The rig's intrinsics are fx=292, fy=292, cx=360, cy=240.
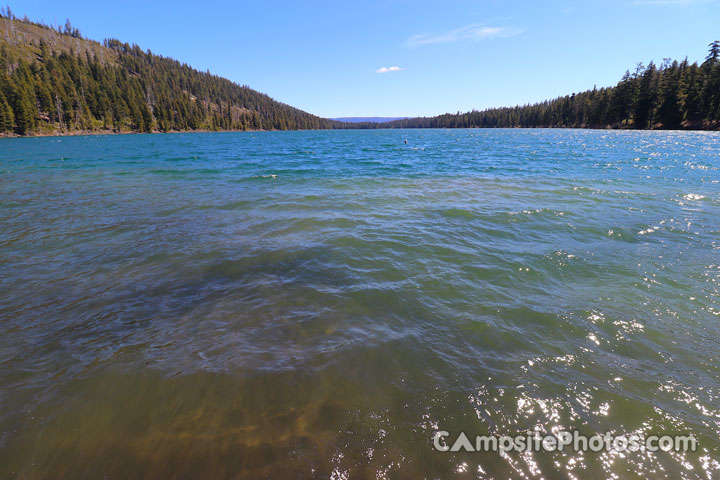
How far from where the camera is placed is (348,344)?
15.1 feet

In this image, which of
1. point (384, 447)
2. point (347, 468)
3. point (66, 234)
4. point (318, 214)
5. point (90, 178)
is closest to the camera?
point (347, 468)

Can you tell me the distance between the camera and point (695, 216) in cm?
1083

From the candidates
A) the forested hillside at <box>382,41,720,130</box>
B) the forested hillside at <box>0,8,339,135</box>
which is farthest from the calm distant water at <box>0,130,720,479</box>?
the forested hillside at <box>0,8,339,135</box>

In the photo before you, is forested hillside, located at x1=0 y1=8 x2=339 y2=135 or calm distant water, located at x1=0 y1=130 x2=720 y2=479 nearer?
calm distant water, located at x1=0 y1=130 x2=720 y2=479

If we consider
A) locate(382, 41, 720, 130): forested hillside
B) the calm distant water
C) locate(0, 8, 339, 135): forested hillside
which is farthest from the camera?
locate(0, 8, 339, 135): forested hillside

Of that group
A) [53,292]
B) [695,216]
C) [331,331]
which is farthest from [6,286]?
[695,216]

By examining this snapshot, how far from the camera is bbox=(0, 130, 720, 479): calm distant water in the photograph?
302cm

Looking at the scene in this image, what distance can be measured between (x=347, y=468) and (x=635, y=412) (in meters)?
3.34

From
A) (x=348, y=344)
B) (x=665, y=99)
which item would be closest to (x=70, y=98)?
(x=348, y=344)

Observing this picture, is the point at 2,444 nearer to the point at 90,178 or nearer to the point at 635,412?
the point at 635,412

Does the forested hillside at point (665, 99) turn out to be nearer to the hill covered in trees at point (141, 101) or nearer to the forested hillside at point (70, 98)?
the hill covered in trees at point (141, 101)

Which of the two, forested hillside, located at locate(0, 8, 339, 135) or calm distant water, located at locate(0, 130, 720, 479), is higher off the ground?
forested hillside, located at locate(0, 8, 339, 135)

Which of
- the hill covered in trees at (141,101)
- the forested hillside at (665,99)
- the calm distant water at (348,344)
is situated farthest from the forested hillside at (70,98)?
the forested hillside at (665,99)

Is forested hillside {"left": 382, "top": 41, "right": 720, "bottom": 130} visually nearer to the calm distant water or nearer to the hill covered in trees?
the hill covered in trees
